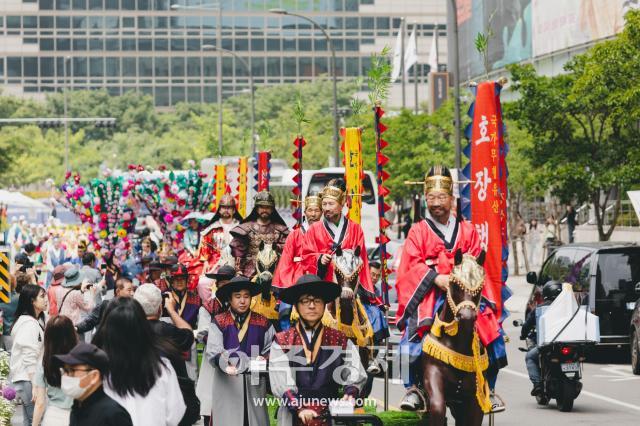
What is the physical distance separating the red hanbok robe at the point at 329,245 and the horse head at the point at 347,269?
451 millimetres

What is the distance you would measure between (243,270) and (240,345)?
19.8ft

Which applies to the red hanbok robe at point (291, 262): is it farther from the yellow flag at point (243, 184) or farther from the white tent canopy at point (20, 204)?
the white tent canopy at point (20, 204)

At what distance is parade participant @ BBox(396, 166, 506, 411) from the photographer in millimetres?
11484

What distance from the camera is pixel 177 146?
92.0 metres

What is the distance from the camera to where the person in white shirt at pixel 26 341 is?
1265 cm

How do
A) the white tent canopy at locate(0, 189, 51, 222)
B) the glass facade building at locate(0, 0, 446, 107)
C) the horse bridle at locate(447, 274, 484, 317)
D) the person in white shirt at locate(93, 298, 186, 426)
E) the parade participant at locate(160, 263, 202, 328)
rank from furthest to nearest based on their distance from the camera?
the glass facade building at locate(0, 0, 446, 107) < the white tent canopy at locate(0, 189, 51, 222) < the parade participant at locate(160, 263, 202, 328) < the horse bridle at locate(447, 274, 484, 317) < the person in white shirt at locate(93, 298, 186, 426)

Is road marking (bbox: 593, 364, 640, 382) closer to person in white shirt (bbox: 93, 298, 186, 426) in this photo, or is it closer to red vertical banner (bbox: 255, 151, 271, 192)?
red vertical banner (bbox: 255, 151, 271, 192)

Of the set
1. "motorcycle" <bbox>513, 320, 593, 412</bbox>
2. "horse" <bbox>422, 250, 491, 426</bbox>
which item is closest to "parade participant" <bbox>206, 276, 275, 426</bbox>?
"horse" <bbox>422, 250, 491, 426</bbox>

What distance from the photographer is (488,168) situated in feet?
50.2

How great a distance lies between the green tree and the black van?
6149 mm

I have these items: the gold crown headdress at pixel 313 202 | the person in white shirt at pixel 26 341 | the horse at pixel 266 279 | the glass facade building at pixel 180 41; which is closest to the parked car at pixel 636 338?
the horse at pixel 266 279

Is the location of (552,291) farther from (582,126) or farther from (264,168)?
→ (582,126)

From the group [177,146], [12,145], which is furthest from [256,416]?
[177,146]

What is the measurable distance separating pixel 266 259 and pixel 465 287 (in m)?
A: 6.01
